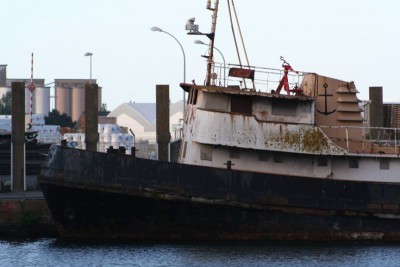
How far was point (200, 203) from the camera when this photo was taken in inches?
1297

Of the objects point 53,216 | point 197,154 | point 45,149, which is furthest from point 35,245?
point 45,149

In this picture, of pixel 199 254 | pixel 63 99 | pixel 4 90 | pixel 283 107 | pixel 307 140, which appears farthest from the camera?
pixel 4 90

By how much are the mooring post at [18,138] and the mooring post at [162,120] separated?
486 cm

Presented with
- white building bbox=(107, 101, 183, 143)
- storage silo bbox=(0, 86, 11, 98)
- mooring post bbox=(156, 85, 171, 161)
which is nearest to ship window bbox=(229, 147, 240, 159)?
mooring post bbox=(156, 85, 171, 161)

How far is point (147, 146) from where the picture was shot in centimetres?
5381

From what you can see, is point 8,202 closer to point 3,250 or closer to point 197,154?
point 3,250

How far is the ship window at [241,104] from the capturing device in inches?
1323

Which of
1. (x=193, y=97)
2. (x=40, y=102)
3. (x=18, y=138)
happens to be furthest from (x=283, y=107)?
(x=40, y=102)

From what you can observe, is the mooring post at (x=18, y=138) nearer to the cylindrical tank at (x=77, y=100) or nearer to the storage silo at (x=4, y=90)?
the cylindrical tank at (x=77, y=100)

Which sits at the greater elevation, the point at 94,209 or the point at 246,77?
the point at 246,77

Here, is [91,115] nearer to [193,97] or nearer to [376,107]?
[193,97]

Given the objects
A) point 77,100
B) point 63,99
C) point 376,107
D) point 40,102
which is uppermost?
point 63,99

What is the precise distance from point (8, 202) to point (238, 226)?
7.46m

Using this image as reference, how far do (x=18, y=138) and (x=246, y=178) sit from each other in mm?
11085
